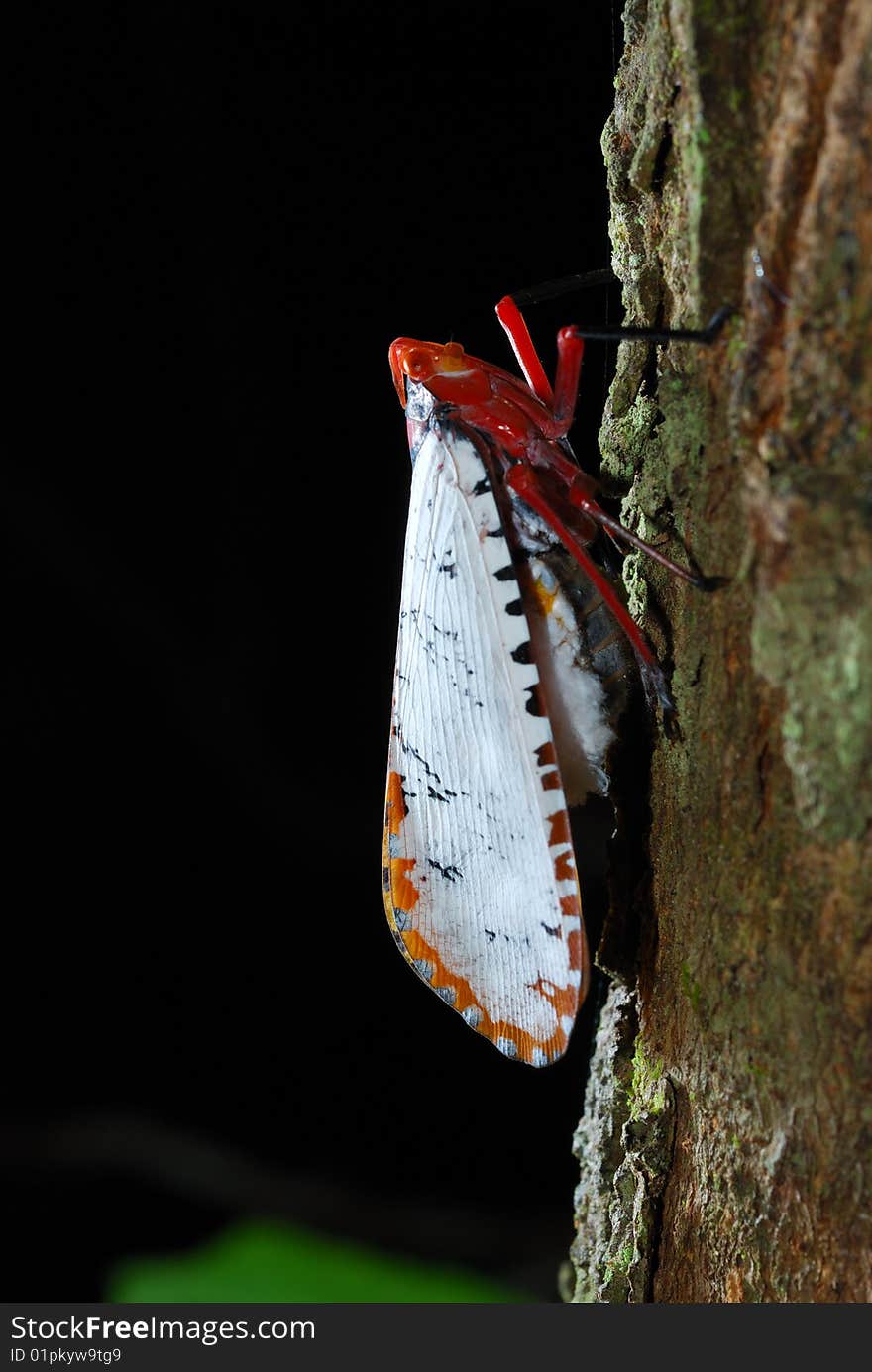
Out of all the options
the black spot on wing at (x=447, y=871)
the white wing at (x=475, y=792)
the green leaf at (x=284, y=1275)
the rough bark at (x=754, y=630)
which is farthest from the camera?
the green leaf at (x=284, y=1275)

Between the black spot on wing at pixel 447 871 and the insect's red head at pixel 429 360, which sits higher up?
the insect's red head at pixel 429 360

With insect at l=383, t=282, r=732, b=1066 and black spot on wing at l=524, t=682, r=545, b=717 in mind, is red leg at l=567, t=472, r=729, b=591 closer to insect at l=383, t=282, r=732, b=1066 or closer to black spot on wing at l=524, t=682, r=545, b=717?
insect at l=383, t=282, r=732, b=1066

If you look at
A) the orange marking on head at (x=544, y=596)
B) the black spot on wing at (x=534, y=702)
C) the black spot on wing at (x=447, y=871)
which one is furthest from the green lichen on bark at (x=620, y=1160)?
the orange marking on head at (x=544, y=596)

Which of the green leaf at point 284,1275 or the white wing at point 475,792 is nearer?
the white wing at point 475,792

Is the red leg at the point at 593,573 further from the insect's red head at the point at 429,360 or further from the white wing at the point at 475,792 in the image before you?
the insect's red head at the point at 429,360

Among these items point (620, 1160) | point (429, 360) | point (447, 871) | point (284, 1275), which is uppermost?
point (429, 360)

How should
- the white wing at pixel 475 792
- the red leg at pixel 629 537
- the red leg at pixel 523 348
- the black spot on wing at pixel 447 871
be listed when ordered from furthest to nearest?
the red leg at pixel 523 348
the black spot on wing at pixel 447 871
the white wing at pixel 475 792
the red leg at pixel 629 537

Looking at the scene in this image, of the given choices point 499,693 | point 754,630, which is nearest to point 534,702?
point 499,693

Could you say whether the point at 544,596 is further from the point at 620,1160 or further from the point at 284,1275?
the point at 284,1275
